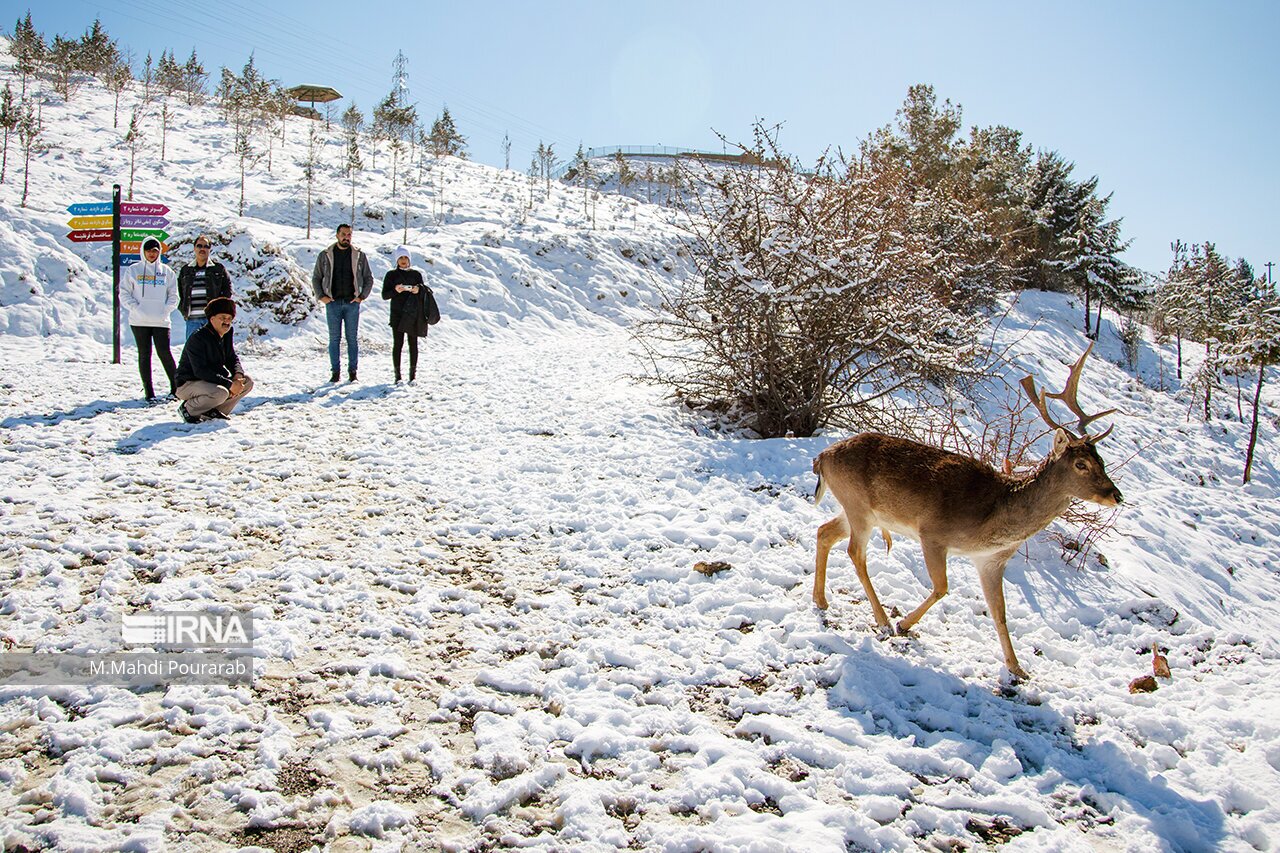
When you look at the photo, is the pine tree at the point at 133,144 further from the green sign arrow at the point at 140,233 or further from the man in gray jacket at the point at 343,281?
the man in gray jacket at the point at 343,281

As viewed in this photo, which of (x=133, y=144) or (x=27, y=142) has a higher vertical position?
(x=133, y=144)

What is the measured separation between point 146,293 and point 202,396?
2010 mm

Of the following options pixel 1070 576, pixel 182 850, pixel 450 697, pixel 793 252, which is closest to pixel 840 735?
pixel 450 697

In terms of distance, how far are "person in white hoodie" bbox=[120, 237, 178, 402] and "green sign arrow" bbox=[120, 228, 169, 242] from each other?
3.04 metres

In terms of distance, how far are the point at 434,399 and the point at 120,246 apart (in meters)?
6.72

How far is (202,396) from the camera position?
7.78m

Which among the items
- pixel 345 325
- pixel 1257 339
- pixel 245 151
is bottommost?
pixel 345 325

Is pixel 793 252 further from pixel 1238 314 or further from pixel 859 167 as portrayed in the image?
pixel 1238 314

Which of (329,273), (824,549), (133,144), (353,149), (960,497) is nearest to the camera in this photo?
(960,497)

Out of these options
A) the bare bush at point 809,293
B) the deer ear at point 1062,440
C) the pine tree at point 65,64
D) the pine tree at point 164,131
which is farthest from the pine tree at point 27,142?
the deer ear at point 1062,440

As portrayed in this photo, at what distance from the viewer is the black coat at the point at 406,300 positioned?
1044 centimetres

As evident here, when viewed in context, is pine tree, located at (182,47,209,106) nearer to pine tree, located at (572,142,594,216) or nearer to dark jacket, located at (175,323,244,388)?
pine tree, located at (572,142,594,216)

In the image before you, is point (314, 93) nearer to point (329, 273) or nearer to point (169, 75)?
point (169, 75)

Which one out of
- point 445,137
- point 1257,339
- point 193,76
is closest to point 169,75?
point 193,76
